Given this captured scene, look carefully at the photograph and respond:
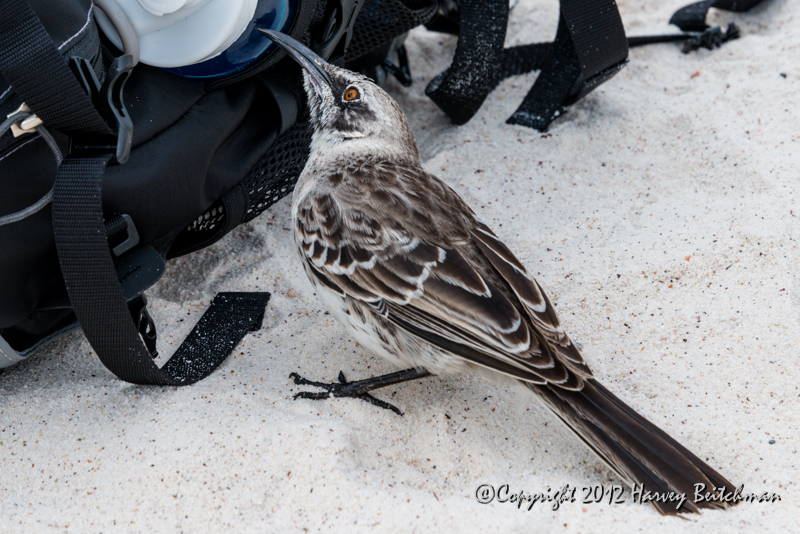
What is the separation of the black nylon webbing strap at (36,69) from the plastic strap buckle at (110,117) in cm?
9

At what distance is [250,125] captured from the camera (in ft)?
10.4

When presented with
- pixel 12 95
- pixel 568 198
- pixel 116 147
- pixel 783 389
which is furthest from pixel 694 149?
pixel 12 95

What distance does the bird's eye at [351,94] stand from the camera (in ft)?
10.2

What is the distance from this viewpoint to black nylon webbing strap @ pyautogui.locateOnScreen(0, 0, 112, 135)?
2.15 meters

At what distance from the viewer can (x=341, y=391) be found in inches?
107

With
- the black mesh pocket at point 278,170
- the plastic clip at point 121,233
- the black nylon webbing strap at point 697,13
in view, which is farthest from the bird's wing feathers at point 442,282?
the black nylon webbing strap at point 697,13

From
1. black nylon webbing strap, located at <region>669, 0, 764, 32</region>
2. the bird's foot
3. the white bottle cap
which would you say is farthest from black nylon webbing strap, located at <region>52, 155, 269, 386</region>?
black nylon webbing strap, located at <region>669, 0, 764, 32</region>

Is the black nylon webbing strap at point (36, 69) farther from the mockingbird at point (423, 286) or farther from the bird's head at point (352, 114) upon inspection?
the bird's head at point (352, 114)

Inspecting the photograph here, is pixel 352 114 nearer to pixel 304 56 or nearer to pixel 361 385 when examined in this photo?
pixel 304 56

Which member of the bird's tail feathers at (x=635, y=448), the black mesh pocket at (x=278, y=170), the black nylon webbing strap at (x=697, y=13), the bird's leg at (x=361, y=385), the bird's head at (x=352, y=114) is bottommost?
the bird's leg at (x=361, y=385)

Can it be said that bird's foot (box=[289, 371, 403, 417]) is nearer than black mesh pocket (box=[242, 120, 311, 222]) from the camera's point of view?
Yes

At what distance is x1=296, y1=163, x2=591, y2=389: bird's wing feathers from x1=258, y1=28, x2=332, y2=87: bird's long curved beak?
21.5 inches

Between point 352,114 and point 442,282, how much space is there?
1.04 metres

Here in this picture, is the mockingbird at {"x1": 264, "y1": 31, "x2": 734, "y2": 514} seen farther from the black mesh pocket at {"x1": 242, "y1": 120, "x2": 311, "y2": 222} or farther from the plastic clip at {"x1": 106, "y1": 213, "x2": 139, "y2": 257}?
the plastic clip at {"x1": 106, "y1": 213, "x2": 139, "y2": 257}
